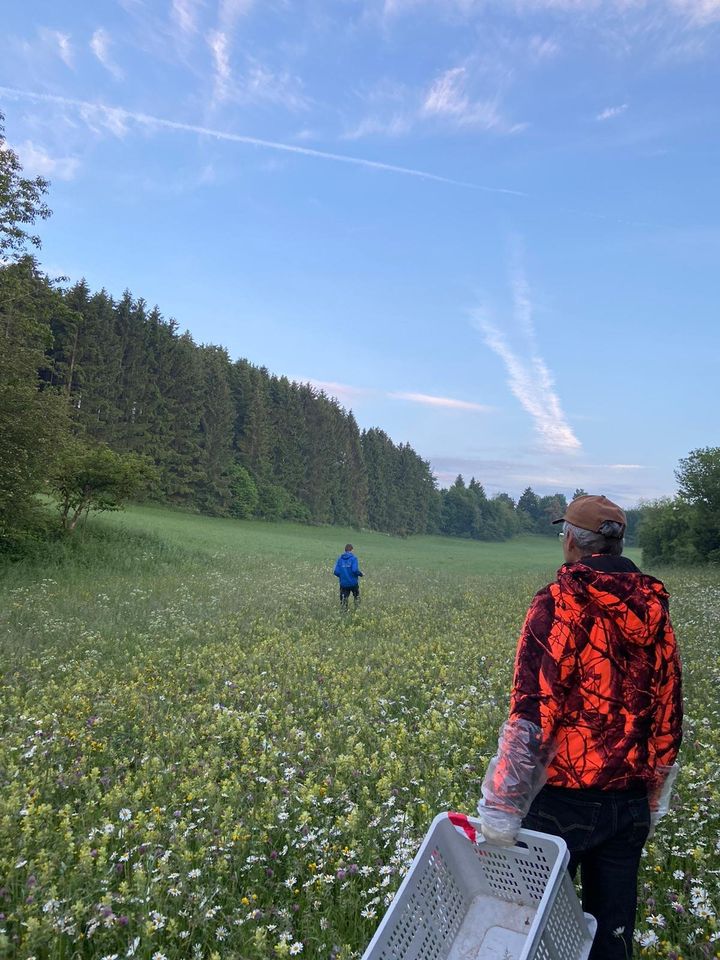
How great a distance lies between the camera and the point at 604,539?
3.01 meters

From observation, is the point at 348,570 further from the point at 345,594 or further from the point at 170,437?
the point at 170,437

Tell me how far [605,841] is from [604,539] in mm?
1363

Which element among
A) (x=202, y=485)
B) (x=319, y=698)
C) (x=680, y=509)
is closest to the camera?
(x=319, y=698)

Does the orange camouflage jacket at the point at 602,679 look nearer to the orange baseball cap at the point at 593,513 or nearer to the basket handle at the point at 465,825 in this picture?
the orange baseball cap at the point at 593,513

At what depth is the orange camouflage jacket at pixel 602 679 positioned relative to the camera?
2801 mm

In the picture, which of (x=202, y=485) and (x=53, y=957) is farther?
(x=202, y=485)

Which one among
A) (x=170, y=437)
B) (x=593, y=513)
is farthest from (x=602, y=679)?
(x=170, y=437)

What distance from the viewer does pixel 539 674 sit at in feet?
9.56

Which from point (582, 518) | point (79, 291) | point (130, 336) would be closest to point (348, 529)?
point (130, 336)

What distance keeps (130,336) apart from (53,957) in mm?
66548

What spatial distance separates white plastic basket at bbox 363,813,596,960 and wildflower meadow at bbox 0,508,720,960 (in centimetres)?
114

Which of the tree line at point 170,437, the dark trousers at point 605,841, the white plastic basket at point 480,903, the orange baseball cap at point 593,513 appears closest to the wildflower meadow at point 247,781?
the dark trousers at point 605,841

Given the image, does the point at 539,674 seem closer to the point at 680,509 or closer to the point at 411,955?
the point at 411,955

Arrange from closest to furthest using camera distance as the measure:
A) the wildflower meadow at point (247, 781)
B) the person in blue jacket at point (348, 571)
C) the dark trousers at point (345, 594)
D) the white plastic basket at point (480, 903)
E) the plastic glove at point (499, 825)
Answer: the white plastic basket at point (480, 903) → the plastic glove at point (499, 825) → the wildflower meadow at point (247, 781) → the person in blue jacket at point (348, 571) → the dark trousers at point (345, 594)
